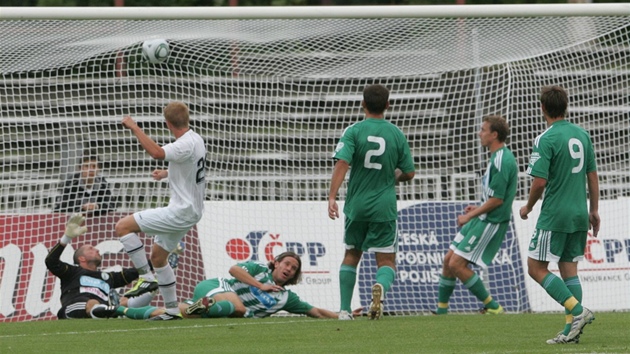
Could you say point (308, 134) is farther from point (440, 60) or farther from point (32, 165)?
point (32, 165)

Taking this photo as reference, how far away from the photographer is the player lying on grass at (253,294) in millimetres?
9695

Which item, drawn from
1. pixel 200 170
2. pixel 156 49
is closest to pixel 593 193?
pixel 200 170

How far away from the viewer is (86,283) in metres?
10.3

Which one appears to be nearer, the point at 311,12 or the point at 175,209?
the point at 175,209

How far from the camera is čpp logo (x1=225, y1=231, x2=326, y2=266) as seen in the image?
11.6 meters

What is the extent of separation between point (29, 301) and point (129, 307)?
4.99 ft

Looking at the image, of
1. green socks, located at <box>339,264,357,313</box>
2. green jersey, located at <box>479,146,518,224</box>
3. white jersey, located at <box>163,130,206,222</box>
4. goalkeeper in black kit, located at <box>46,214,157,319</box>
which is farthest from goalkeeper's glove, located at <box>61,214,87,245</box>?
green jersey, located at <box>479,146,518,224</box>

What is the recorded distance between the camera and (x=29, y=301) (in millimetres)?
10977

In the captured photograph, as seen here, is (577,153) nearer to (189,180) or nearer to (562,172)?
(562,172)

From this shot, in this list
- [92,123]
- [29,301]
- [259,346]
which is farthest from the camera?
[92,123]

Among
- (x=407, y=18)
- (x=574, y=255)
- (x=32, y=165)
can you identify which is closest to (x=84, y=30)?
(x=32, y=165)

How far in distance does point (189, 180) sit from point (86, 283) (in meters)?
1.88

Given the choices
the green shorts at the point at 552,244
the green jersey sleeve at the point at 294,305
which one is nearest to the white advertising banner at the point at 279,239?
the green jersey sleeve at the point at 294,305

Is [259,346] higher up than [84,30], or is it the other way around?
[84,30]
